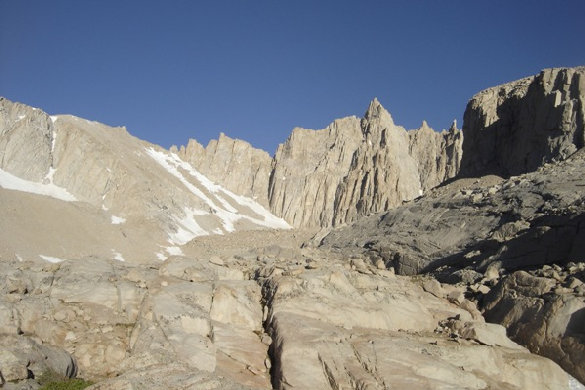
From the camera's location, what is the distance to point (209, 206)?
12075 cm

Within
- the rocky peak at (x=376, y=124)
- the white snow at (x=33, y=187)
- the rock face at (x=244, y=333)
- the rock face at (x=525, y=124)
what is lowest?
the rock face at (x=244, y=333)

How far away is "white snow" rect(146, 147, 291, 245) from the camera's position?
107 m

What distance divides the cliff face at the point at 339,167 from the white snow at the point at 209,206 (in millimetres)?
4822

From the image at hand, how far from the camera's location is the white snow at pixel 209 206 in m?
107

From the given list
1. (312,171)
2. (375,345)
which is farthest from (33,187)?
(375,345)

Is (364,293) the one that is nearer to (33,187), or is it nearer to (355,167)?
(33,187)

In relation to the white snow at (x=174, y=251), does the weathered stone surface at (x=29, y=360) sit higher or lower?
lower

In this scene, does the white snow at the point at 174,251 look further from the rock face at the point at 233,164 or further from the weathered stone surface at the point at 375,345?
the weathered stone surface at the point at 375,345

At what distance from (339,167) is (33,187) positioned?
85050 millimetres

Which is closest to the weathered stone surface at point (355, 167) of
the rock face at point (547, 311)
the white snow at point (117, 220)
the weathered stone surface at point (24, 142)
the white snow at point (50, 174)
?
the white snow at point (117, 220)

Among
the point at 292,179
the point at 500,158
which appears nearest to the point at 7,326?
the point at 500,158

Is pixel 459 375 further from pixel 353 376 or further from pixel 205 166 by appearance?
pixel 205 166

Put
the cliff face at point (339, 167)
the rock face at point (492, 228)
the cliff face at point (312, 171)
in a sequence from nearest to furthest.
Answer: the rock face at point (492, 228) → the cliff face at point (339, 167) → the cliff face at point (312, 171)

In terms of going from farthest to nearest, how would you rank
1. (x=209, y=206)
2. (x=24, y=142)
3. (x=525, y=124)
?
1. (x=209, y=206)
2. (x=24, y=142)
3. (x=525, y=124)
